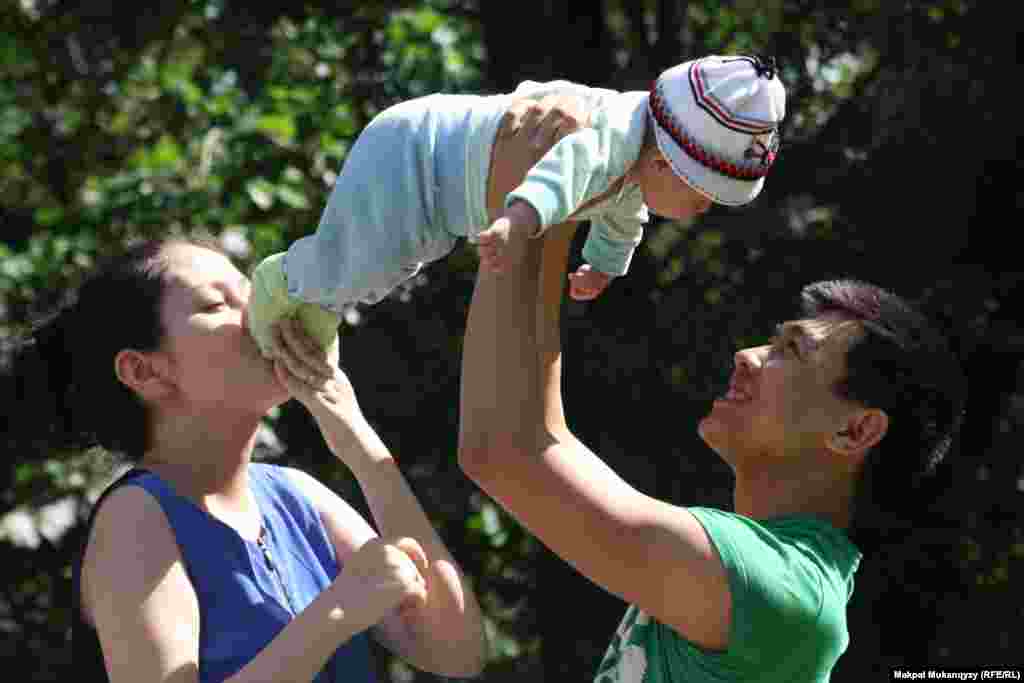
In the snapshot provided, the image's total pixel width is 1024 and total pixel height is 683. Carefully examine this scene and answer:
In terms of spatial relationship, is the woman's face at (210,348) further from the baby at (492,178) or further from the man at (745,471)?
the man at (745,471)

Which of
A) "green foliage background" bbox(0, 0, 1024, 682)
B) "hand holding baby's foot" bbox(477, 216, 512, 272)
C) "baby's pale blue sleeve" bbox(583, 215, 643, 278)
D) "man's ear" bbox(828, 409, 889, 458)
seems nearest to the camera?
"hand holding baby's foot" bbox(477, 216, 512, 272)

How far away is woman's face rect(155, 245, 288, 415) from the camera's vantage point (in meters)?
2.43

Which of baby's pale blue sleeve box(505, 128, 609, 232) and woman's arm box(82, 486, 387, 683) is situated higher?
baby's pale blue sleeve box(505, 128, 609, 232)

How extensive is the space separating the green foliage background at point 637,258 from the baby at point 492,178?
2070mm

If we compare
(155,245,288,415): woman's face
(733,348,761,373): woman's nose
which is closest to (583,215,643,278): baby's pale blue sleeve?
(733,348,761,373): woman's nose

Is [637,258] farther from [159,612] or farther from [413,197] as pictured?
[159,612]

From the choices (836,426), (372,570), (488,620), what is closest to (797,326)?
(836,426)

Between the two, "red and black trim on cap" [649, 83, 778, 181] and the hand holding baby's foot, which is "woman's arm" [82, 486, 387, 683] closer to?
the hand holding baby's foot

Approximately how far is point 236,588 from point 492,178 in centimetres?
70

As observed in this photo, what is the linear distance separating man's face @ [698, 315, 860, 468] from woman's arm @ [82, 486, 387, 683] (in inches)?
21.8

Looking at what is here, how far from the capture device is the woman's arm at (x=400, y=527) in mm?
2463

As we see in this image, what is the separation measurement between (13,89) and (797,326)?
4.82 metres

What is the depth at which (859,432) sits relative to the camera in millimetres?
2371

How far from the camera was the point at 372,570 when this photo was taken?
7.48 ft
